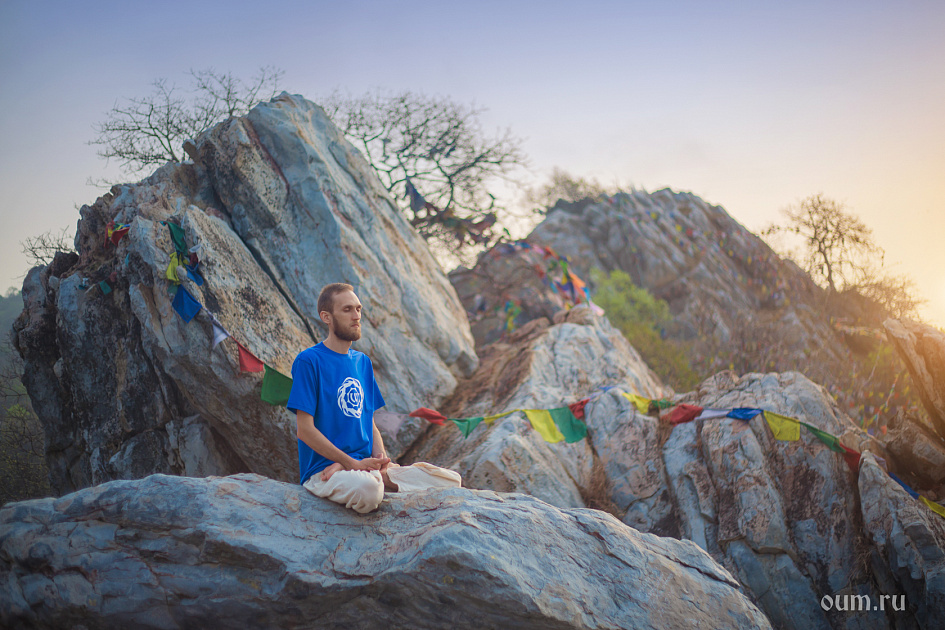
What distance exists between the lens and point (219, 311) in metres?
6.34

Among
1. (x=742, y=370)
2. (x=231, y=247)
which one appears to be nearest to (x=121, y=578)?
(x=231, y=247)

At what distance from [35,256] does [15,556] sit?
7997 mm

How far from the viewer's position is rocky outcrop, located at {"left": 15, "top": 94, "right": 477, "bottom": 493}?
20.9ft

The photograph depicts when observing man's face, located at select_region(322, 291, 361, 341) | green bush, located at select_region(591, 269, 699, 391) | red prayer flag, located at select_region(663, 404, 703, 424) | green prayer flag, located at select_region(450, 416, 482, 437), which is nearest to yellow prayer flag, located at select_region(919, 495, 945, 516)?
red prayer flag, located at select_region(663, 404, 703, 424)

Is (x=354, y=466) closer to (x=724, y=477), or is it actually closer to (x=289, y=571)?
(x=289, y=571)

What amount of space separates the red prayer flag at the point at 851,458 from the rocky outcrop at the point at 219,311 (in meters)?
5.23

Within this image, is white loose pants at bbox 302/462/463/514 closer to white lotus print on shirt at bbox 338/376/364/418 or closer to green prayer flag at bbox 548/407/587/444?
white lotus print on shirt at bbox 338/376/364/418

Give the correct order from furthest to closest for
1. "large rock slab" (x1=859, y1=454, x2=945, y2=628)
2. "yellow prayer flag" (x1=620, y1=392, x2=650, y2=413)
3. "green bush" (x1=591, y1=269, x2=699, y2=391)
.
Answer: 1. "green bush" (x1=591, y1=269, x2=699, y2=391)
2. "yellow prayer flag" (x1=620, y1=392, x2=650, y2=413)
3. "large rock slab" (x1=859, y1=454, x2=945, y2=628)

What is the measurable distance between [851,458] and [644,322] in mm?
12772

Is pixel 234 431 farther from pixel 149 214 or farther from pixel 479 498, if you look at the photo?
pixel 479 498

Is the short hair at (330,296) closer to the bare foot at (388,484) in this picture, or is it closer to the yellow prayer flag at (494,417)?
the bare foot at (388,484)

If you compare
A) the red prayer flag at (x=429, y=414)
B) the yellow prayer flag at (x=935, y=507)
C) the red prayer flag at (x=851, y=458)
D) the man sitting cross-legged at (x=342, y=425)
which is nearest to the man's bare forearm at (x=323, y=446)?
the man sitting cross-legged at (x=342, y=425)

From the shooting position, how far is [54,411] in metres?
7.64

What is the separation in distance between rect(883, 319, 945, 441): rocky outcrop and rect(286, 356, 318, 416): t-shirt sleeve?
7.13 meters
